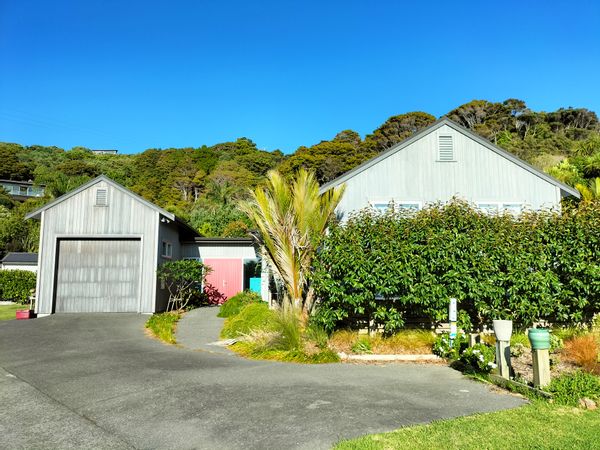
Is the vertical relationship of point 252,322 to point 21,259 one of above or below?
below

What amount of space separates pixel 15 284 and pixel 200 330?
15014 mm

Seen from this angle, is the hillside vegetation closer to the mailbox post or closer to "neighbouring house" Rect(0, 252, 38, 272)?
"neighbouring house" Rect(0, 252, 38, 272)

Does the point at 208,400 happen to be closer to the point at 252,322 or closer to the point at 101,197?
the point at 252,322

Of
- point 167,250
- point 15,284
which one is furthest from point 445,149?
point 15,284

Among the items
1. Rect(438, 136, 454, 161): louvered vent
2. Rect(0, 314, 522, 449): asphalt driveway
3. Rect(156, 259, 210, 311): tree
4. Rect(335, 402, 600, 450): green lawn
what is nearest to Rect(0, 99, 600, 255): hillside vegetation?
Rect(156, 259, 210, 311): tree

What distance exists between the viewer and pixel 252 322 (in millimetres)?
11492

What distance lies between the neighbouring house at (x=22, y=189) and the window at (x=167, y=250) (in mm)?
52462

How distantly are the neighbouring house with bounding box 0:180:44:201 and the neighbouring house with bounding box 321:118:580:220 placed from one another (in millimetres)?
60022

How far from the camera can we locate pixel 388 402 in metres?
5.82

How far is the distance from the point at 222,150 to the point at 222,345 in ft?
196

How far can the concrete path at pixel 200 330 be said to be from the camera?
10.9m

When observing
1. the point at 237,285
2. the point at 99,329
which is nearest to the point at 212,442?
the point at 99,329

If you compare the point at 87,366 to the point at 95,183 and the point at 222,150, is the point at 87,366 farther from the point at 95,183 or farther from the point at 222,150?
the point at 222,150

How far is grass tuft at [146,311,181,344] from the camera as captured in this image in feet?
39.2
